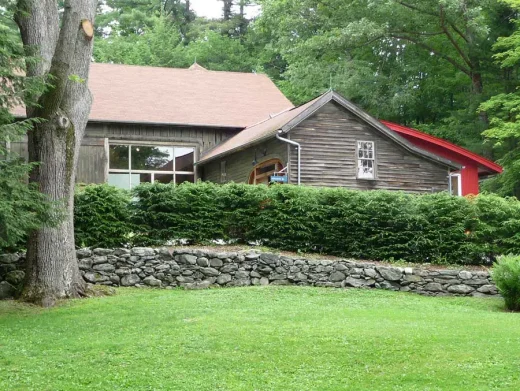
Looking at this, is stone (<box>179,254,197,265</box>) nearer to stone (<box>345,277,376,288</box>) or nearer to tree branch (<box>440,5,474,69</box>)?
stone (<box>345,277,376,288</box>)

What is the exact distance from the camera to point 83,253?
54.5 feet

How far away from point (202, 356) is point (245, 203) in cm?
863

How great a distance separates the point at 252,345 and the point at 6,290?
7120 mm

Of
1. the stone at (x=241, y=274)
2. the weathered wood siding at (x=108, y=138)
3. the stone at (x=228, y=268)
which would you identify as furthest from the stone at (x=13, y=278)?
the weathered wood siding at (x=108, y=138)

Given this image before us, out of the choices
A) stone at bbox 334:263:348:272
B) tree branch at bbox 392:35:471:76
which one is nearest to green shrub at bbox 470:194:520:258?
stone at bbox 334:263:348:272

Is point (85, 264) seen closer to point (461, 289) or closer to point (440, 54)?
point (461, 289)

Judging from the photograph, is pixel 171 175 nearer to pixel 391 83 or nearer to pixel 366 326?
pixel 391 83

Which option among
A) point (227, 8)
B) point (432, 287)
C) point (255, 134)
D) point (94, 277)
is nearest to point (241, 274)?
point (94, 277)

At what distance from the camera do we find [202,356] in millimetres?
10023

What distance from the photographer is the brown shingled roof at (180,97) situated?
28.5 metres

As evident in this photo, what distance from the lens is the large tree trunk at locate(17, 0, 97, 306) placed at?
1489 centimetres

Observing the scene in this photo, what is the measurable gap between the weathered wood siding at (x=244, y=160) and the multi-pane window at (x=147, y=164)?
0.88 metres

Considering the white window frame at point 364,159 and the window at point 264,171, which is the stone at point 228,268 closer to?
the window at point 264,171

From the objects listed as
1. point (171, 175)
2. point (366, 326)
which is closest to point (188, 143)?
point (171, 175)
